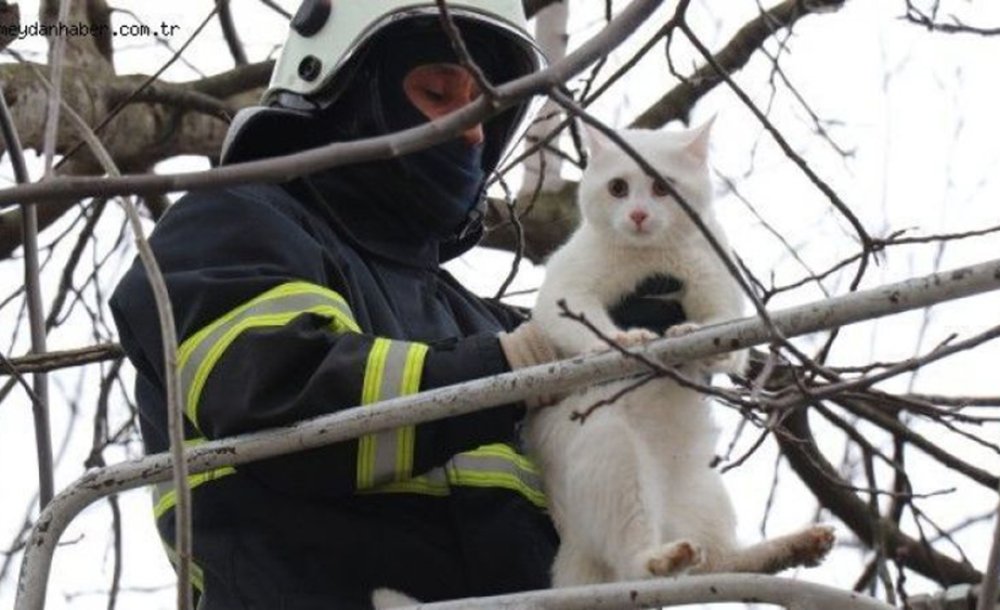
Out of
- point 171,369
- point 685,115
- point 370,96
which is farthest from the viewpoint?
point 685,115

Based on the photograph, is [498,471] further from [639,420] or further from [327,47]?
[327,47]

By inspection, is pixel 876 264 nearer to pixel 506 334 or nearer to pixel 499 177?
pixel 506 334

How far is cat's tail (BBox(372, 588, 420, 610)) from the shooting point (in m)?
3.20

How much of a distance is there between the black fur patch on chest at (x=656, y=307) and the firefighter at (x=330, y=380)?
12.5 inches

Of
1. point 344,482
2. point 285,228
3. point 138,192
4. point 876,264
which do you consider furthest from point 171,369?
point 876,264

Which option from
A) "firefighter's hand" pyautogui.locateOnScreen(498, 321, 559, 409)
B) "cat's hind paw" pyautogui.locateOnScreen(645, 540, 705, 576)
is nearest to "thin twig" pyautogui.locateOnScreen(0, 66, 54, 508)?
"firefighter's hand" pyautogui.locateOnScreen(498, 321, 559, 409)

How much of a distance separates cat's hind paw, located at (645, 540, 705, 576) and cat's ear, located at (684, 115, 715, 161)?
3.03 ft

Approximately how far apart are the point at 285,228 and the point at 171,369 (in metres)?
→ 1.01

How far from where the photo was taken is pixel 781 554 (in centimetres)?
333

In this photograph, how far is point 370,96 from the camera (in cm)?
388

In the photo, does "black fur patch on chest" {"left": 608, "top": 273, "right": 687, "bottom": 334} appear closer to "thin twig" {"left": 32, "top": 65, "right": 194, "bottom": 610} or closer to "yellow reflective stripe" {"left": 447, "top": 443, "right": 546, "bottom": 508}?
"yellow reflective stripe" {"left": 447, "top": 443, "right": 546, "bottom": 508}

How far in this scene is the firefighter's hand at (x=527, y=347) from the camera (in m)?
3.23

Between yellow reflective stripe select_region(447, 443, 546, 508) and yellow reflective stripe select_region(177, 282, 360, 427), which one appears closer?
yellow reflective stripe select_region(177, 282, 360, 427)

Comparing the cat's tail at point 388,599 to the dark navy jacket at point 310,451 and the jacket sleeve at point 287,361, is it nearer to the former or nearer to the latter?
the dark navy jacket at point 310,451
